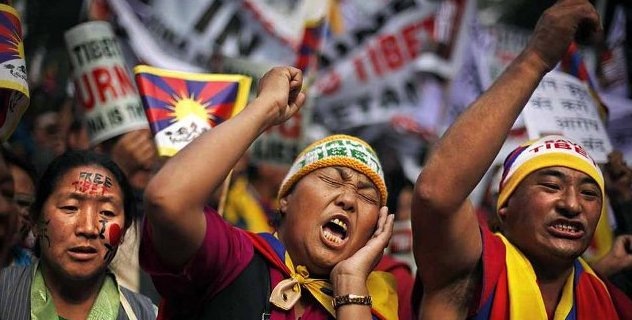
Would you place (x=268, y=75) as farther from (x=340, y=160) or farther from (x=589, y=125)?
(x=589, y=125)

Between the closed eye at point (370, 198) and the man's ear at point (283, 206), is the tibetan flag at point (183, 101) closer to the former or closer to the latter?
the man's ear at point (283, 206)

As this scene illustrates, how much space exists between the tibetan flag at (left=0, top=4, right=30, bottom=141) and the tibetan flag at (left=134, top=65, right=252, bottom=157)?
605 millimetres

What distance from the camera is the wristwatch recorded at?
3.12 metres

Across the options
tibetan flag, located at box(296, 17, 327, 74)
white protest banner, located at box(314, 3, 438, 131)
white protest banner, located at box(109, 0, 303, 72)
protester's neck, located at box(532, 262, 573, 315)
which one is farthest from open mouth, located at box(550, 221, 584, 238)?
white protest banner, located at box(314, 3, 438, 131)

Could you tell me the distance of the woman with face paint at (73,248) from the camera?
11.5 ft

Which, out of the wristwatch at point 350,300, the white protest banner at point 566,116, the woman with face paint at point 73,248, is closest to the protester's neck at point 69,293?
the woman with face paint at point 73,248

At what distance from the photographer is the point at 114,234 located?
359cm

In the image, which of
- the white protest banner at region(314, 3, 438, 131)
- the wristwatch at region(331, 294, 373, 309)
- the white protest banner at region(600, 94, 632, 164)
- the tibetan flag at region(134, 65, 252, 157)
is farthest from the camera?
the white protest banner at region(314, 3, 438, 131)

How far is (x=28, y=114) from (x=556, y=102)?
3035 millimetres

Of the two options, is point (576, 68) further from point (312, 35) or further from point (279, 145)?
point (279, 145)

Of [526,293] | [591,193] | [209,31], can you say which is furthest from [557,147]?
[209,31]

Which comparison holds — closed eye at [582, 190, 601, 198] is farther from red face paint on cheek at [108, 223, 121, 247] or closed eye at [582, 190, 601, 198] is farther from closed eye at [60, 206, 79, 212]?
closed eye at [60, 206, 79, 212]

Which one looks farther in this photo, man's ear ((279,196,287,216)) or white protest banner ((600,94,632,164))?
white protest banner ((600,94,632,164))

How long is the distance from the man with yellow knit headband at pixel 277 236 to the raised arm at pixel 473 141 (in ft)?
1.04
